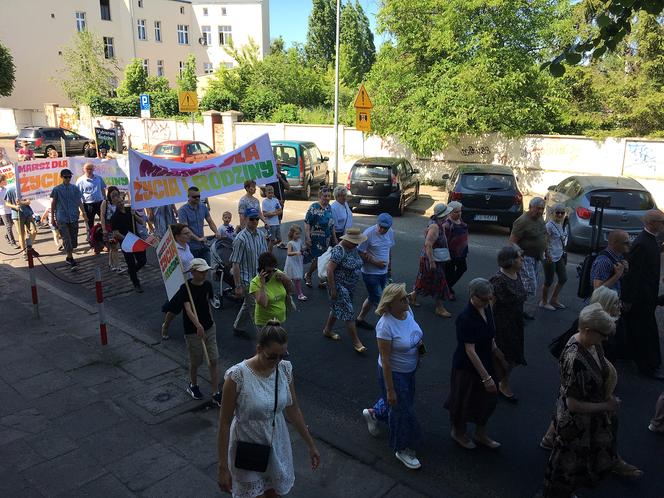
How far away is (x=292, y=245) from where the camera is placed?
8383 millimetres

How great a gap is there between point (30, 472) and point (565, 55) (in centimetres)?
571

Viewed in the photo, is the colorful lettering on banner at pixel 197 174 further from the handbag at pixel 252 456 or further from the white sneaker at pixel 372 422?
the handbag at pixel 252 456

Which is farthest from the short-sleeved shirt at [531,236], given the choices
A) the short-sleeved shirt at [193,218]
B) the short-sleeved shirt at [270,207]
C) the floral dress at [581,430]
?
the short-sleeved shirt at [193,218]

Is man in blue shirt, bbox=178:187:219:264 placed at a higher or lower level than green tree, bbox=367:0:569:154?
lower

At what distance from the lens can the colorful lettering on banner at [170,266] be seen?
18.2 feet

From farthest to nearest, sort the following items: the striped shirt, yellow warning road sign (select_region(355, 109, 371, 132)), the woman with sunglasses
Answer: yellow warning road sign (select_region(355, 109, 371, 132)), the woman with sunglasses, the striped shirt

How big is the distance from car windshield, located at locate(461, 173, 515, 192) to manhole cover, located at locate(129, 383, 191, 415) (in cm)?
953

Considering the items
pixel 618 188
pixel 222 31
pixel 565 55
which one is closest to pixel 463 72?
pixel 618 188

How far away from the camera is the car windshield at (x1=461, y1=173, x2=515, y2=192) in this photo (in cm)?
1341

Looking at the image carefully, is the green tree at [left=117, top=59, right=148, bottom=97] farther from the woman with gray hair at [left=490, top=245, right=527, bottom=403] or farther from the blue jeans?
the woman with gray hair at [left=490, top=245, right=527, bottom=403]

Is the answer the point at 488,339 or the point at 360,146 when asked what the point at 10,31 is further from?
the point at 488,339

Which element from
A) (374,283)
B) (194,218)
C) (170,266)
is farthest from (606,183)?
(170,266)

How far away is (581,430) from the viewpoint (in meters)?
3.74

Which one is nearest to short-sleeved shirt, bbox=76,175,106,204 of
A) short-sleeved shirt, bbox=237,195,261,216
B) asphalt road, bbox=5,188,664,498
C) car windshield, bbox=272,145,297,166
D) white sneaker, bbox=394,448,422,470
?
asphalt road, bbox=5,188,664,498
